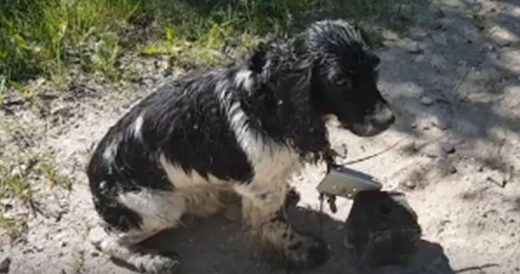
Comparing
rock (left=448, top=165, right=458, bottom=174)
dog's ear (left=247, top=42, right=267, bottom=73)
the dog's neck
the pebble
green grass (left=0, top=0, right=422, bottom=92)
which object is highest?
dog's ear (left=247, top=42, right=267, bottom=73)

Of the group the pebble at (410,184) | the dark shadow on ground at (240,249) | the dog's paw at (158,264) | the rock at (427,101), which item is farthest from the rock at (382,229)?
the rock at (427,101)

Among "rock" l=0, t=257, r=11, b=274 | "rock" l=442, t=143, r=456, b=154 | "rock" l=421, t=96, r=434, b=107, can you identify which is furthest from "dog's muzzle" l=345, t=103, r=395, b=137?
"rock" l=0, t=257, r=11, b=274

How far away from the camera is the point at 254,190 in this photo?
14.8 ft

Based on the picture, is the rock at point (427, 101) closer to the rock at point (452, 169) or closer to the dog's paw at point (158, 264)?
the rock at point (452, 169)

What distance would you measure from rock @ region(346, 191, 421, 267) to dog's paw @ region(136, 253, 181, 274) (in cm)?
89

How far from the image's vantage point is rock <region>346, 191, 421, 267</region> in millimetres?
4691

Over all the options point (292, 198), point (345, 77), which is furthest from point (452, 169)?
point (345, 77)

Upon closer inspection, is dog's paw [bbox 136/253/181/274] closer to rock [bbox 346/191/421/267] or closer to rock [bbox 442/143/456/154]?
rock [bbox 346/191/421/267]

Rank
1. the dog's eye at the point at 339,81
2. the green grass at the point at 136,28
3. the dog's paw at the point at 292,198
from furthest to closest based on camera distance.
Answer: the green grass at the point at 136,28 < the dog's paw at the point at 292,198 < the dog's eye at the point at 339,81

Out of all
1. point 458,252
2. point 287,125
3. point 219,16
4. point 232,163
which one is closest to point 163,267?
point 232,163

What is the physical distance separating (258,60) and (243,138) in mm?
369

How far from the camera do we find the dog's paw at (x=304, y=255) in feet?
15.7

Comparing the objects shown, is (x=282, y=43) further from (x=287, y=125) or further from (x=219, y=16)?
(x=219, y=16)

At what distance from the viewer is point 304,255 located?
4.79m
